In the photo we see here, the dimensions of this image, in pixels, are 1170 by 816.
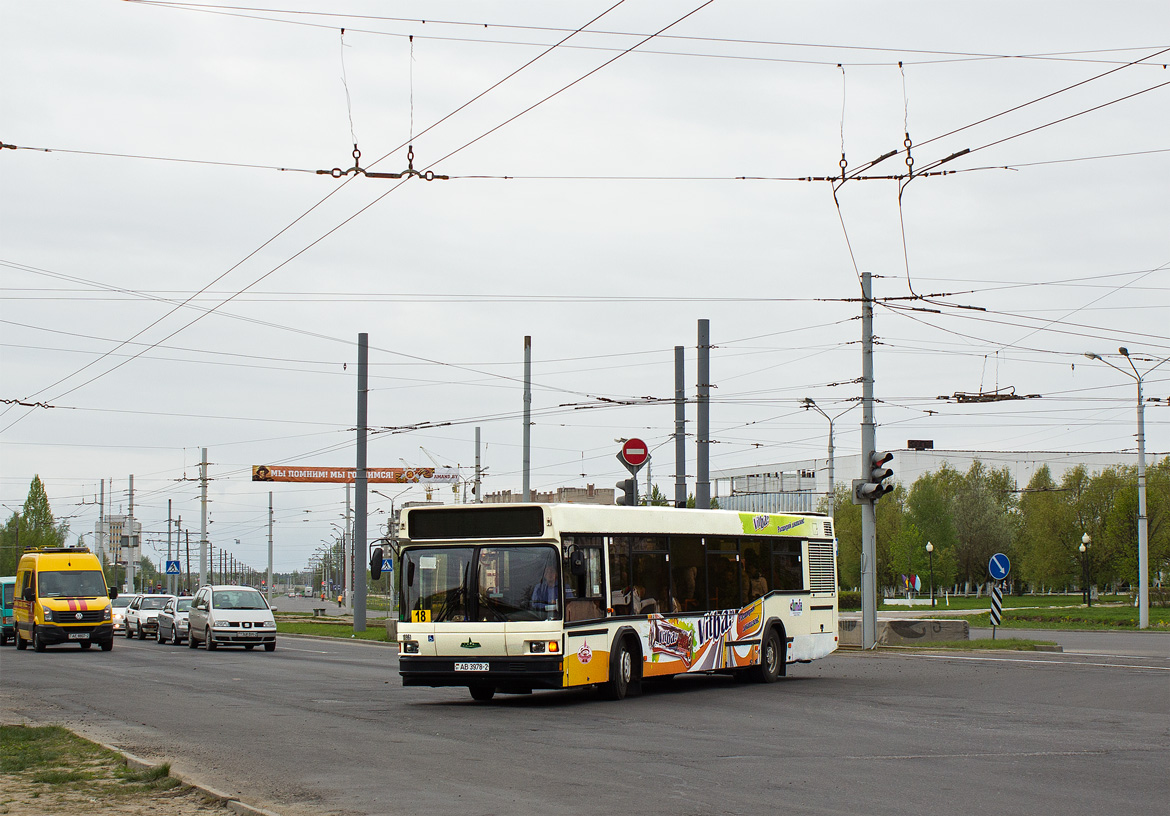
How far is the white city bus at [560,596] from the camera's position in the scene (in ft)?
56.9

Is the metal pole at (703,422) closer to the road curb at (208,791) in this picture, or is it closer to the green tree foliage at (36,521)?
the road curb at (208,791)

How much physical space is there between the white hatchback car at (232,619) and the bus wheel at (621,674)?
1879 centimetres

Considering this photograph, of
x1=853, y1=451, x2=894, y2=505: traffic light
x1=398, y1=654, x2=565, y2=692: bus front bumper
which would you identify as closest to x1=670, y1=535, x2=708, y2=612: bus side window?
x1=398, y1=654, x2=565, y2=692: bus front bumper

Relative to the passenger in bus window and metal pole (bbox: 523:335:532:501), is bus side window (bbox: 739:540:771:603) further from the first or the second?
metal pole (bbox: 523:335:532:501)

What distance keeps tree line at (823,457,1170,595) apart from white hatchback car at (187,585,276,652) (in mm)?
48991

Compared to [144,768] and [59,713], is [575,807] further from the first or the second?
[59,713]

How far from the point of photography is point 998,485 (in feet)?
355

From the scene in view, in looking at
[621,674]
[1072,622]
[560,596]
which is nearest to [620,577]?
[621,674]

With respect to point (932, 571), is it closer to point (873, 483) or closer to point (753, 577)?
point (873, 483)

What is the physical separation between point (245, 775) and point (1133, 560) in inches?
2593

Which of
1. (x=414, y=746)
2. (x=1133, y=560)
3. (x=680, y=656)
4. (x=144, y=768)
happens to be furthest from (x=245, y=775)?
(x=1133, y=560)

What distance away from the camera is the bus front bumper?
17109 millimetres

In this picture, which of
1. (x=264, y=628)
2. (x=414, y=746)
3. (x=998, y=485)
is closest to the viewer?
(x=414, y=746)

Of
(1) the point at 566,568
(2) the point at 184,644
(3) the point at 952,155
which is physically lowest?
(2) the point at 184,644
